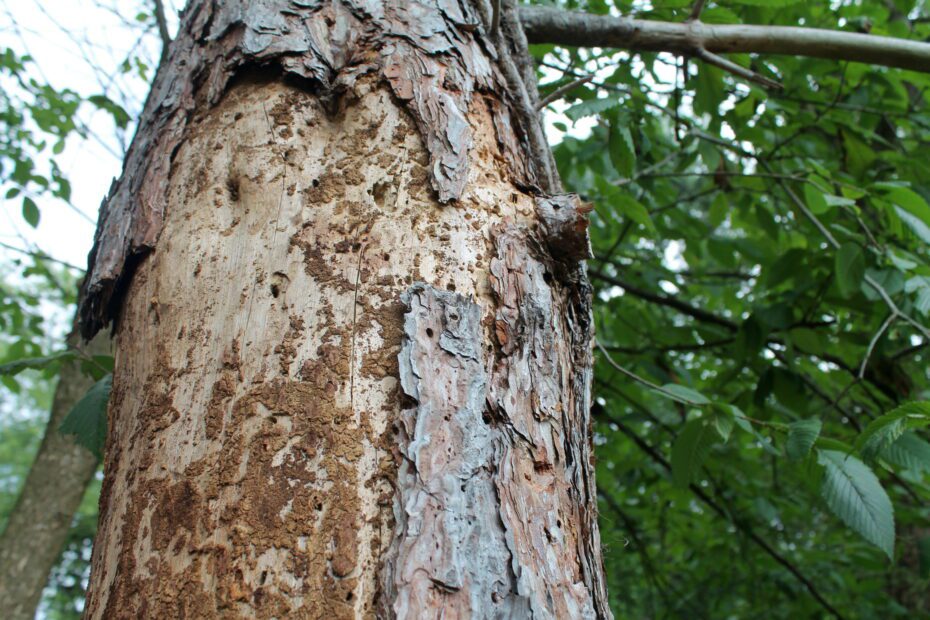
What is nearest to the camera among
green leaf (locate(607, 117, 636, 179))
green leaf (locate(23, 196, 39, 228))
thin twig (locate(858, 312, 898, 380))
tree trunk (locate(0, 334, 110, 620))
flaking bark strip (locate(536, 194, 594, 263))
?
flaking bark strip (locate(536, 194, 594, 263))

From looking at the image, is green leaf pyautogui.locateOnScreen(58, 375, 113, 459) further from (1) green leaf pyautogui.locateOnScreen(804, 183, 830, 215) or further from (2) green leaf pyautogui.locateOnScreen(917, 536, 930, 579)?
(2) green leaf pyautogui.locateOnScreen(917, 536, 930, 579)

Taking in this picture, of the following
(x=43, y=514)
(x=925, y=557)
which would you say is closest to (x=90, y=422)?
(x=925, y=557)

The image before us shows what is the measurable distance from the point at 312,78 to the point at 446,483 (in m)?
0.76

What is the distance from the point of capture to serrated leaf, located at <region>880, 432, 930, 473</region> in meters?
1.74

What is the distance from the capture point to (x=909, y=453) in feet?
5.80

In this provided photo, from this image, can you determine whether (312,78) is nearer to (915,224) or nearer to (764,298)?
(915,224)

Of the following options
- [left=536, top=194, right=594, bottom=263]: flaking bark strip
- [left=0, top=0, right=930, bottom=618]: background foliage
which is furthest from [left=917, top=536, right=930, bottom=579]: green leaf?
[left=536, top=194, right=594, bottom=263]: flaking bark strip

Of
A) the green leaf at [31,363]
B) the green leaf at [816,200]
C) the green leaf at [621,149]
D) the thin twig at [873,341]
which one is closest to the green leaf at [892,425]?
the thin twig at [873,341]

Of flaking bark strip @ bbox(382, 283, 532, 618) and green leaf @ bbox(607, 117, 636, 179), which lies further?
green leaf @ bbox(607, 117, 636, 179)

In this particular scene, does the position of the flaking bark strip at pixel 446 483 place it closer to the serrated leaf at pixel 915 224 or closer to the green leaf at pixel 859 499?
the green leaf at pixel 859 499

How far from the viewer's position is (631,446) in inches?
137

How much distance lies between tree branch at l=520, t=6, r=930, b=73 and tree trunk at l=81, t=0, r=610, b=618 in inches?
24.5

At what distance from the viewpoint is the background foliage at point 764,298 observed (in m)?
1.94

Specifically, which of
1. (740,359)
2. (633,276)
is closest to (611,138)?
(740,359)
